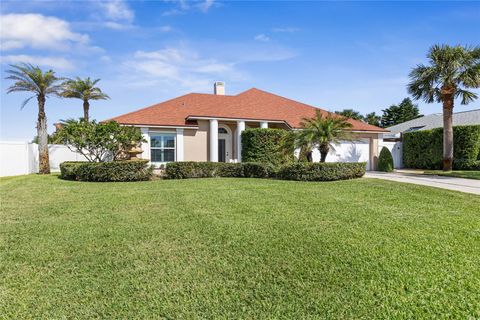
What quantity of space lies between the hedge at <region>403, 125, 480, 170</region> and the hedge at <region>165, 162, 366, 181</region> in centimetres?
1153

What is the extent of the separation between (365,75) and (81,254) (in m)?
17.7

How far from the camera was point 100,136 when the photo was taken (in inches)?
672

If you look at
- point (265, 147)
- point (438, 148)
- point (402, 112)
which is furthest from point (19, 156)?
point (402, 112)

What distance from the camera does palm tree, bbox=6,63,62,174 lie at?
64.3 ft

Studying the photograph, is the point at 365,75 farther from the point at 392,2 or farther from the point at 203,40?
the point at 203,40

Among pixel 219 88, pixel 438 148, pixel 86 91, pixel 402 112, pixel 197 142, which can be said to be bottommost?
pixel 438 148

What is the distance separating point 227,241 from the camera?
5.79 metres

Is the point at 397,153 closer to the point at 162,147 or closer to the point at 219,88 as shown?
the point at 219,88

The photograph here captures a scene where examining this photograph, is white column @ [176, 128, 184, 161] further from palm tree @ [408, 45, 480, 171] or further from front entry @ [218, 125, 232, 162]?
palm tree @ [408, 45, 480, 171]

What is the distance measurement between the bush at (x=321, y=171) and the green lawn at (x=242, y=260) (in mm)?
5667

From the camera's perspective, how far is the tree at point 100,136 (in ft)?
55.6

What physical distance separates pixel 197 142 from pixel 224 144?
2.14 m

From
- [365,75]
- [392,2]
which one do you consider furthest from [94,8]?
[365,75]

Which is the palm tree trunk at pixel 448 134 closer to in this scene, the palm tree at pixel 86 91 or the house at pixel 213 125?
the house at pixel 213 125
